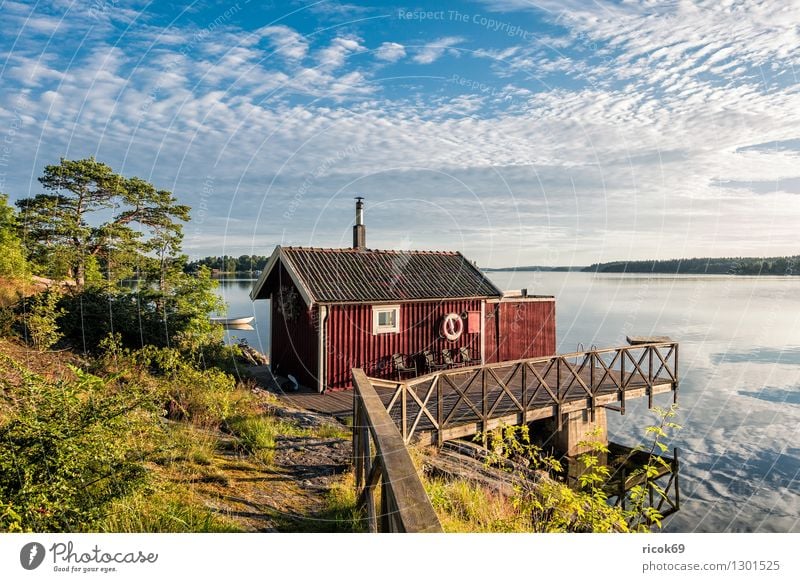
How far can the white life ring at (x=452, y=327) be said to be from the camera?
49.5 ft

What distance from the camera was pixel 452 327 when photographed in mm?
15234

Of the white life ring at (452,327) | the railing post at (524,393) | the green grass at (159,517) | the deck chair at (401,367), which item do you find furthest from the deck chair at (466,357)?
the green grass at (159,517)

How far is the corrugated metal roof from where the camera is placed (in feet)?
44.9

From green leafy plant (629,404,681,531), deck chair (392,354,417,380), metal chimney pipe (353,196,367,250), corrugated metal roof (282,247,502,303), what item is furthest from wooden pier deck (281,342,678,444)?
metal chimney pipe (353,196,367,250)

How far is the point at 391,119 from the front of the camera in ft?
28.6

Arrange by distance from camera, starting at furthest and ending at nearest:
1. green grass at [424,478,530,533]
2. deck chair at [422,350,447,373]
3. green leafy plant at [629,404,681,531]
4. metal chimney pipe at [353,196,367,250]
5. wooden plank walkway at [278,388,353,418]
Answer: metal chimney pipe at [353,196,367,250]
deck chair at [422,350,447,373]
wooden plank walkway at [278,388,353,418]
green grass at [424,478,530,533]
green leafy plant at [629,404,681,531]

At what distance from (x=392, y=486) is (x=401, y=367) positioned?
11762mm

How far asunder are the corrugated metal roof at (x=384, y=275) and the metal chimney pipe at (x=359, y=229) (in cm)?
75

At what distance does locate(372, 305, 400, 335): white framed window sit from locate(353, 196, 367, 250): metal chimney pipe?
3048 millimetres

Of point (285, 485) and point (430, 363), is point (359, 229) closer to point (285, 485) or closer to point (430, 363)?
point (430, 363)

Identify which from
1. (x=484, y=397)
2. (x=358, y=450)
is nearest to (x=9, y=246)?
(x=484, y=397)

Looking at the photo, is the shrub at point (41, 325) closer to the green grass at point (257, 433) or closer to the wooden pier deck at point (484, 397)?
the green grass at point (257, 433)

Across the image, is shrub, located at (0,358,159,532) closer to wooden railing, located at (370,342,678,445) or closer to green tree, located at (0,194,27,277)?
wooden railing, located at (370,342,678,445)
